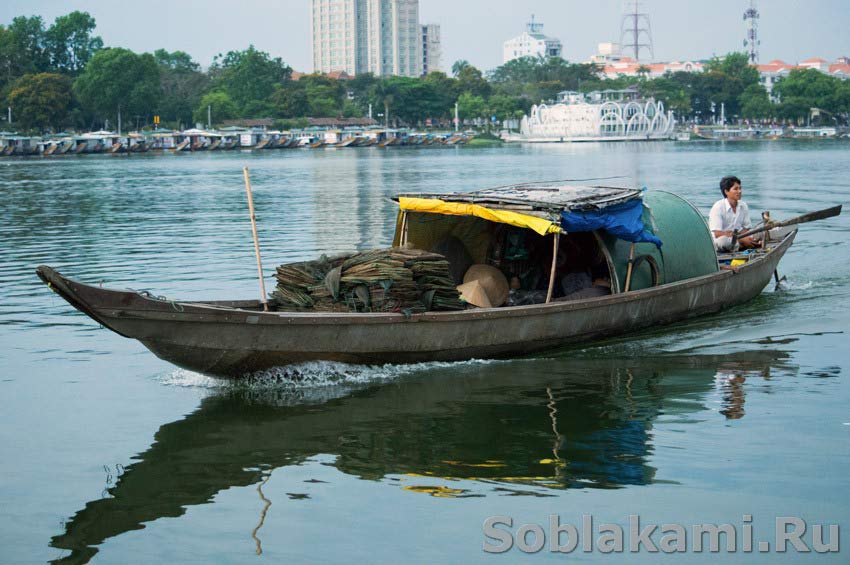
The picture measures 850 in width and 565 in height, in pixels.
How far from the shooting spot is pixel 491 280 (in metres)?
12.8

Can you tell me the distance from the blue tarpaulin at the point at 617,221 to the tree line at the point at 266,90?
112752mm

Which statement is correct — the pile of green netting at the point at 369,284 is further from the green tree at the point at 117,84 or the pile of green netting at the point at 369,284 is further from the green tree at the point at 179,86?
the green tree at the point at 179,86

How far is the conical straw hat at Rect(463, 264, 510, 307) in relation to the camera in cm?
1275

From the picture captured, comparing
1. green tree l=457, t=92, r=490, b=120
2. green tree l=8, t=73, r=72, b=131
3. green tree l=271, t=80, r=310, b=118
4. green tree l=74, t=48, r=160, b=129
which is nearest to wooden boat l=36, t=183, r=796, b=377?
green tree l=8, t=73, r=72, b=131

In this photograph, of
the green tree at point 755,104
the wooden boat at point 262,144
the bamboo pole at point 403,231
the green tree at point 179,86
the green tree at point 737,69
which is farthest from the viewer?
the green tree at point 737,69

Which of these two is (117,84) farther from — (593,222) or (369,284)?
(369,284)

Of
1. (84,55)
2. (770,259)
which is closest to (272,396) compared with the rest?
(770,259)

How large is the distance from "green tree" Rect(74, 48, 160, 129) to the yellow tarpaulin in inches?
4600

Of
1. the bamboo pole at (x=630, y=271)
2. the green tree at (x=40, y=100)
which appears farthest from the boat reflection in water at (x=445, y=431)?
the green tree at (x=40, y=100)

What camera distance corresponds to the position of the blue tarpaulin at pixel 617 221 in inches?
468

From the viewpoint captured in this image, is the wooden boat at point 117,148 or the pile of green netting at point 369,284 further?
the wooden boat at point 117,148

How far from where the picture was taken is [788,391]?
35.1 feet

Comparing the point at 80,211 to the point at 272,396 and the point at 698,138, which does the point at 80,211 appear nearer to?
the point at 272,396

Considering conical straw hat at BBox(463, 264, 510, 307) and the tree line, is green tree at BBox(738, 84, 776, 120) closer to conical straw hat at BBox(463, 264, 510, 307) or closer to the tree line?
the tree line
